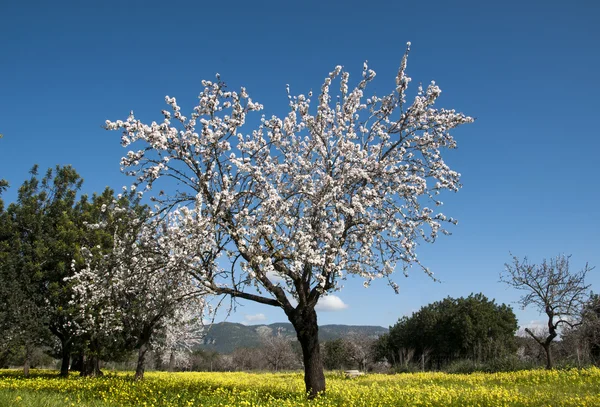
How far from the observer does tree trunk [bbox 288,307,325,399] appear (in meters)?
15.1

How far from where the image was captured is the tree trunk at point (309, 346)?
49.4ft

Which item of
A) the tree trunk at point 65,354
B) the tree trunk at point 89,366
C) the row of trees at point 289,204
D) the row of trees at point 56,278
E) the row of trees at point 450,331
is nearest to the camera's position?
the row of trees at point 289,204

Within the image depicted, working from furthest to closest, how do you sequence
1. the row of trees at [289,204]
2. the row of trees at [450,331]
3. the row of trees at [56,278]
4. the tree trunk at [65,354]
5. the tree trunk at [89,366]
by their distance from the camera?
the row of trees at [450,331] → the tree trunk at [89,366] → the tree trunk at [65,354] → the row of trees at [56,278] → the row of trees at [289,204]

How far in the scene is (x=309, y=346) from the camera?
1510 centimetres

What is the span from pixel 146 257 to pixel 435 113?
35.8ft

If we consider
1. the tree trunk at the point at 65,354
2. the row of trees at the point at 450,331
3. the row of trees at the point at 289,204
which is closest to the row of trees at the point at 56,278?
the tree trunk at the point at 65,354

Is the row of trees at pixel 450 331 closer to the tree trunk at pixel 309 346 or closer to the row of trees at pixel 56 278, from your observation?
the row of trees at pixel 56 278

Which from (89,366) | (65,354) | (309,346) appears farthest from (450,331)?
(309,346)

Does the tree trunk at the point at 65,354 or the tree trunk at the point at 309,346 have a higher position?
the tree trunk at the point at 309,346

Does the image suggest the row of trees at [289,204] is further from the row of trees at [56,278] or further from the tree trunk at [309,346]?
the row of trees at [56,278]

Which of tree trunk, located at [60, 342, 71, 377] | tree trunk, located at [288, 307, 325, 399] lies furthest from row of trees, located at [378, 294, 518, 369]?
tree trunk, located at [288, 307, 325, 399]

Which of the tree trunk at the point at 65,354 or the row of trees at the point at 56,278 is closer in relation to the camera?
the row of trees at the point at 56,278

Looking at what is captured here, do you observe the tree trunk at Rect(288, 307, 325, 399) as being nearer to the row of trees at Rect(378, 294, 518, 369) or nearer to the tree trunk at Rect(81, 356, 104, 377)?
the tree trunk at Rect(81, 356, 104, 377)

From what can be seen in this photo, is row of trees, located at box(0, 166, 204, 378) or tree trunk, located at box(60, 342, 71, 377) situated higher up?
row of trees, located at box(0, 166, 204, 378)
